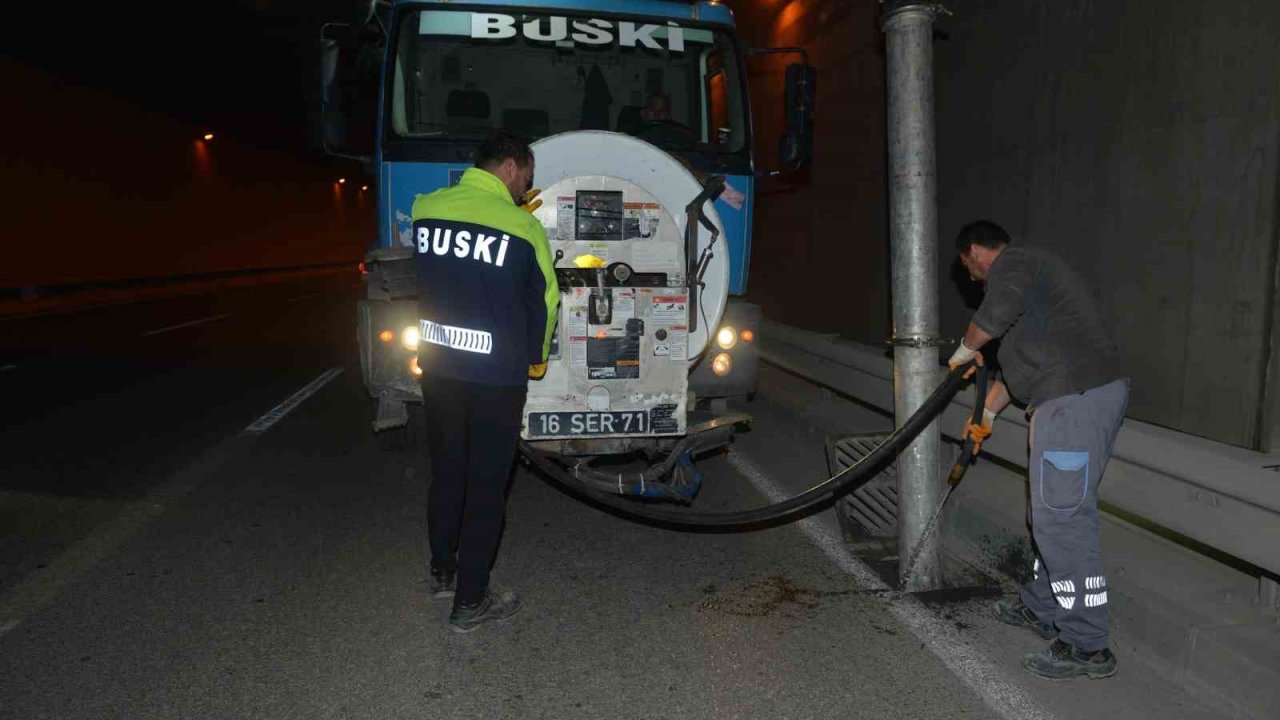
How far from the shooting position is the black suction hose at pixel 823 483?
15.4 feet

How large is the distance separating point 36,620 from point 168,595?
0.54m

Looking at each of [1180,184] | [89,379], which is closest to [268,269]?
[89,379]

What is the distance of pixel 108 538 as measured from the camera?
571cm

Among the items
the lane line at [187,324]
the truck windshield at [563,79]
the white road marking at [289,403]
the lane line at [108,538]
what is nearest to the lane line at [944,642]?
the truck windshield at [563,79]

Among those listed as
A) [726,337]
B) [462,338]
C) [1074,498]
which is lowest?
[1074,498]

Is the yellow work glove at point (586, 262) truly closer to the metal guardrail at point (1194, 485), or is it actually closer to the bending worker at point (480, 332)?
the bending worker at point (480, 332)

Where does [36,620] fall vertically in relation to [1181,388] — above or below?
below

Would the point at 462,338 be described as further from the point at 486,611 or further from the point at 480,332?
the point at 486,611

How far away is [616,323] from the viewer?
17.1ft

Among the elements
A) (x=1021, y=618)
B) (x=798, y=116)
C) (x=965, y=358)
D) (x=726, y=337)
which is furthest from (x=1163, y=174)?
(x=1021, y=618)

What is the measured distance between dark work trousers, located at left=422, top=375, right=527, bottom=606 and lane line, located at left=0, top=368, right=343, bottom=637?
195 cm

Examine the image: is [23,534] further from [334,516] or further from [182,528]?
[334,516]

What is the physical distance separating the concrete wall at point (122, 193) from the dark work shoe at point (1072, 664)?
15226 mm

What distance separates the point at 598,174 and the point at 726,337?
51.7 inches
